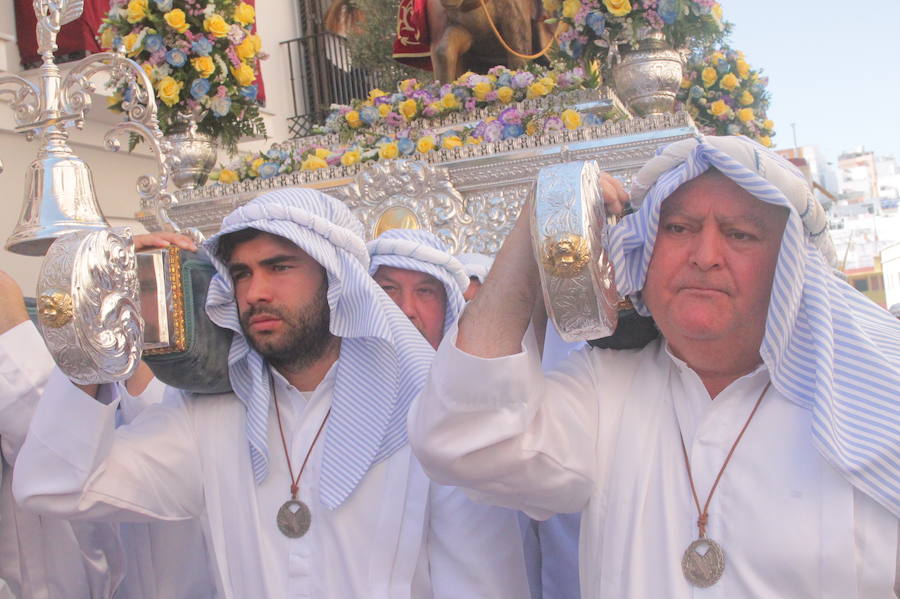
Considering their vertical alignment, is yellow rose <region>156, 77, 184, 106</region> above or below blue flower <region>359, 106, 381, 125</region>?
above

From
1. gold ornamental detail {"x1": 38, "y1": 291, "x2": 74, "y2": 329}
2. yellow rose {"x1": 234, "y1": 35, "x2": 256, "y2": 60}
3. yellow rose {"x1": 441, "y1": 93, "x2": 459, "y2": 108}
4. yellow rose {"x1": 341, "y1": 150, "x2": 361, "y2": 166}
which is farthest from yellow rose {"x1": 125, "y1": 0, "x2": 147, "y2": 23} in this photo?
gold ornamental detail {"x1": 38, "y1": 291, "x2": 74, "y2": 329}

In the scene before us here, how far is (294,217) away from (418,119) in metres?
3.82

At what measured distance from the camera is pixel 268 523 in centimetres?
252

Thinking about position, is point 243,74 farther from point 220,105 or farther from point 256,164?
point 256,164

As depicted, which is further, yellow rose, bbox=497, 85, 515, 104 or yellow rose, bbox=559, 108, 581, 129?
yellow rose, bbox=497, 85, 515, 104

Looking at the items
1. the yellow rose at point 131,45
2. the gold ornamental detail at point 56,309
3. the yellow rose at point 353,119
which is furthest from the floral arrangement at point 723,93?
the gold ornamental detail at point 56,309

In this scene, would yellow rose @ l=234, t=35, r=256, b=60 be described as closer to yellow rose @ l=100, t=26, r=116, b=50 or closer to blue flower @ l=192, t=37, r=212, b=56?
blue flower @ l=192, t=37, r=212, b=56

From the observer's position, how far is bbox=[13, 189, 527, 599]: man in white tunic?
242 cm

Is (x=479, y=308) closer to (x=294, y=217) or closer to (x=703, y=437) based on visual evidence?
(x=703, y=437)

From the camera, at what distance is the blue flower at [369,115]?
6449 mm

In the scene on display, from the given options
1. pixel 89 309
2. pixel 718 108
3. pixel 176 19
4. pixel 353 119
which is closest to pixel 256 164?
pixel 353 119

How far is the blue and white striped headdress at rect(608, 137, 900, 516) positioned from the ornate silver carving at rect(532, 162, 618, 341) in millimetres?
169

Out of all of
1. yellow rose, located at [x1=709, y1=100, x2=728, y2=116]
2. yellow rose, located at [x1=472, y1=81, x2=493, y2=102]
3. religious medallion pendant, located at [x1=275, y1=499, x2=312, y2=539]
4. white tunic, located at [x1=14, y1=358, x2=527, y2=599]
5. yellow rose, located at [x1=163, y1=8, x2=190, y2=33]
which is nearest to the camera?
white tunic, located at [x1=14, y1=358, x2=527, y2=599]

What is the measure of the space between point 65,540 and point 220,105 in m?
3.84
